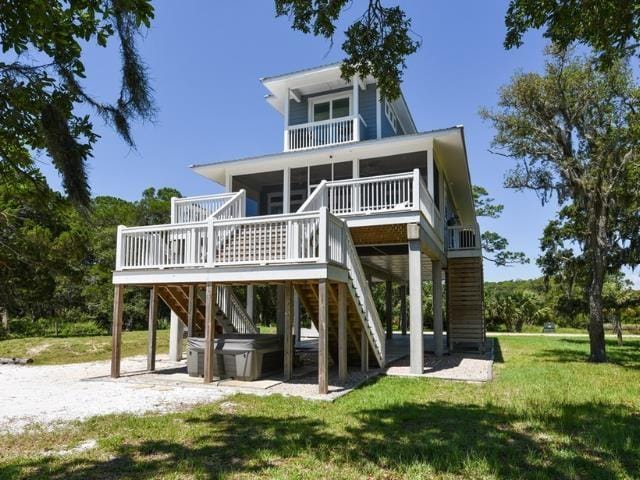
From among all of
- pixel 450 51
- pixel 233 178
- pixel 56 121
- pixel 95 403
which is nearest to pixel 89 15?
pixel 56 121

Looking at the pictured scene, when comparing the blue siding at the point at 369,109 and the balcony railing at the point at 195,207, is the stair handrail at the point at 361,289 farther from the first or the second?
the blue siding at the point at 369,109

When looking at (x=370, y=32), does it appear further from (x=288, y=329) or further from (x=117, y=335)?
(x=117, y=335)

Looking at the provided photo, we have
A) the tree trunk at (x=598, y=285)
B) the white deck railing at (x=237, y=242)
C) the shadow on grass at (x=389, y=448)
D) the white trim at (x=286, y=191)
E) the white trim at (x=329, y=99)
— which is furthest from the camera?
the white trim at (x=329, y=99)

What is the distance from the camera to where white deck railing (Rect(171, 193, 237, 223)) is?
39.6 ft

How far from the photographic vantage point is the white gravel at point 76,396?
22.2 feet

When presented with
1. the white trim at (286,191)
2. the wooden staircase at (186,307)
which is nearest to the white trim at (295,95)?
the white trim at (286,191)

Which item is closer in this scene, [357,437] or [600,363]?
[357,437]

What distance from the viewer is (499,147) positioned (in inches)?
621

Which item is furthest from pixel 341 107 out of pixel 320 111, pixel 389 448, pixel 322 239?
pixel 389 448

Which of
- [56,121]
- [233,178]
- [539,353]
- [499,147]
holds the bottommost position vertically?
[539,353]

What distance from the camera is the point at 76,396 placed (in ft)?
26.8

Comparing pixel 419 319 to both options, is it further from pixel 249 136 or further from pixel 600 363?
pixel 249 136

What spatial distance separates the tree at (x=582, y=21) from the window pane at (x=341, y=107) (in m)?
9.59

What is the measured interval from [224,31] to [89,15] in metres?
3.72
